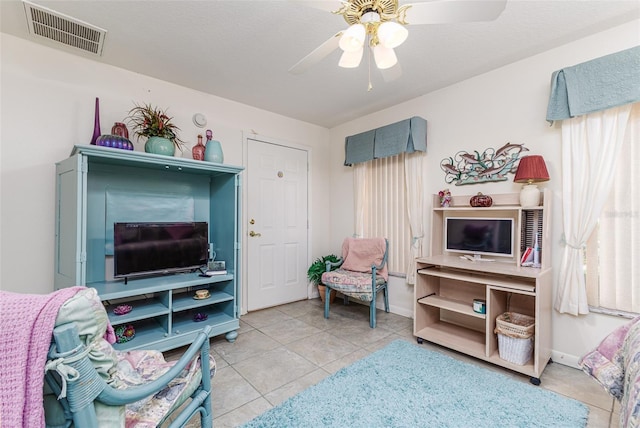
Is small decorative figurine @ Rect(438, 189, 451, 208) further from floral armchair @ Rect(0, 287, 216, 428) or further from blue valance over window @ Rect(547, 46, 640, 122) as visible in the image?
floral armchair @ Rect(0, 287, 216, 428)

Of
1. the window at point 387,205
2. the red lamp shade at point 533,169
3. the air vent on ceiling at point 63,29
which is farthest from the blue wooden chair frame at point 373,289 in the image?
the air vent on ceiling at point 63,29

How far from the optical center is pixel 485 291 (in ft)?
8.81

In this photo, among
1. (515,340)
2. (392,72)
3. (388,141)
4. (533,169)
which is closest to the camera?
(392,72)


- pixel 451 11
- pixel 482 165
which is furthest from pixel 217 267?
pixel 482 165

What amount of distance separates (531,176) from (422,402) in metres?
1.85

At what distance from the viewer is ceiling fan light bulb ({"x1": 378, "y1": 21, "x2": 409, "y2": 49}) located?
4.40 feet

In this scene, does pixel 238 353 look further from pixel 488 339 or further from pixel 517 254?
pixel 517 254

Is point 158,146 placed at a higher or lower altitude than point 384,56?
lower

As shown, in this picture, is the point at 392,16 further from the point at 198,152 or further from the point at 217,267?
the point at 217,267

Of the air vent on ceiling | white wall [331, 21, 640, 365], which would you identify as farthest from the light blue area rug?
the air vent on ceiling

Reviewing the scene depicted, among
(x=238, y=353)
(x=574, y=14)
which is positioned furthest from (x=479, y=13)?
(x=238, y=353)

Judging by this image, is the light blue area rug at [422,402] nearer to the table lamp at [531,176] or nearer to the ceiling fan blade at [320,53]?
the table lamp at [531,176]

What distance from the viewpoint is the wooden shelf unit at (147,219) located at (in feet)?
6.82

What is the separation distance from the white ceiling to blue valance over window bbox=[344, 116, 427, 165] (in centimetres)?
39
